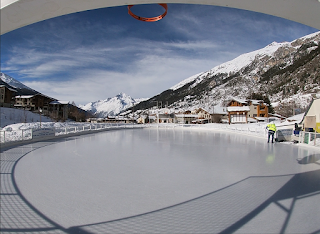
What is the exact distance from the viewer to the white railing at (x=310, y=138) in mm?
9945

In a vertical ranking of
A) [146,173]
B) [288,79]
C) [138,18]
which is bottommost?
[146,173]

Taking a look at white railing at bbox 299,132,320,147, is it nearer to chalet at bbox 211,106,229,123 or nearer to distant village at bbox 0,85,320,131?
distant village at bbox 0,85,320,131

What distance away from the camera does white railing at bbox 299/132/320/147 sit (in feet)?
32.6

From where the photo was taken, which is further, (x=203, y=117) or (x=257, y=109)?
(x=203, y=117)

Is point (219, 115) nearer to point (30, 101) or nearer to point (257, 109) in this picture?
point (257, 109)

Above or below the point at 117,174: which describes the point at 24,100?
above

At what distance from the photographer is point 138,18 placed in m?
3.16

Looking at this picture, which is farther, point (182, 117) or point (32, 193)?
point (182, 117)

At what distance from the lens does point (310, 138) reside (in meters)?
10.7

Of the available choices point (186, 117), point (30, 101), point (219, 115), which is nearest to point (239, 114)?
point (219, 115)

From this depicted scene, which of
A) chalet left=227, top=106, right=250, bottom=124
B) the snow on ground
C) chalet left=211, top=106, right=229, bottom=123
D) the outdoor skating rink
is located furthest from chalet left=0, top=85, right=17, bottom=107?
chalet left=211, top=106, right=229, bottom=123

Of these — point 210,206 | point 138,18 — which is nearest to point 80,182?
point 210,206

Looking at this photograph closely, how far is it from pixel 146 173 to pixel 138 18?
347cm

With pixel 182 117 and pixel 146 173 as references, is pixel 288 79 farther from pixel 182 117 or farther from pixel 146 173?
pixel 146 173
